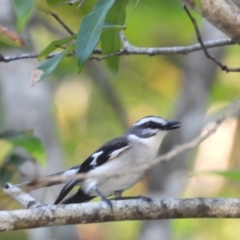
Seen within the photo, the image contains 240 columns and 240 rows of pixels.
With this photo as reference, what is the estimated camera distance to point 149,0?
5590 mm

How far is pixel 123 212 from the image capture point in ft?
8.79

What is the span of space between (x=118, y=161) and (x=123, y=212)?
89 cm

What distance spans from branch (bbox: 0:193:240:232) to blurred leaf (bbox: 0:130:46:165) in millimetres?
495

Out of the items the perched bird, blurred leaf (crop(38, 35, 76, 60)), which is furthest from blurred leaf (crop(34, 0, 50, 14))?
the perched bird

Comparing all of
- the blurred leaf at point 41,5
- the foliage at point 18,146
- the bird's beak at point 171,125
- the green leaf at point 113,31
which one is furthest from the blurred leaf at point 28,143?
the bird's beak at point 171,125

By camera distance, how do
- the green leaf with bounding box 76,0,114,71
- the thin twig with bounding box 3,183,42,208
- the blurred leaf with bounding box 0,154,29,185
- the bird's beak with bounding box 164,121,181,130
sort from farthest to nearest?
the bird's beak with bounding box 164,121,181,130, the blurred leaf with bounding box 0,154,29,185, the thin twig with bounding box 3,183,42,208, the green leaf with bounding box 76,0,114,71

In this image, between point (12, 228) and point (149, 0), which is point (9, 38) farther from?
point (149, 0)

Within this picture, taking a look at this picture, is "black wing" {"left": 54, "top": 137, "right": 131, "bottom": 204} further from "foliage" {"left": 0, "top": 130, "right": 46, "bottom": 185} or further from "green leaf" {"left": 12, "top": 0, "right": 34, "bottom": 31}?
"green leaf" {"left": 12, "top": 0, "right": 34, "bottom": 31}

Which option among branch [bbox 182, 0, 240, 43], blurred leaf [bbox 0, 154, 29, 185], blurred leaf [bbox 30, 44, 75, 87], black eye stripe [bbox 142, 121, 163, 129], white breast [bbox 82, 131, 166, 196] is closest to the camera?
branch [bbox 182, 0, 240, 43]

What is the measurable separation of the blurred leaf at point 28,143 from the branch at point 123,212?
0.50 meters

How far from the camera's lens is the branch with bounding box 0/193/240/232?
251cm

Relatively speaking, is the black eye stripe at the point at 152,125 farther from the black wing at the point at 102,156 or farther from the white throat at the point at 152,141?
the black wing at the point at 102,156

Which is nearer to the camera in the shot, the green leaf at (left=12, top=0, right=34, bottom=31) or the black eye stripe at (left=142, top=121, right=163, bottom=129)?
the green leaf at (left=12, top=0, right=34, bottom=31)

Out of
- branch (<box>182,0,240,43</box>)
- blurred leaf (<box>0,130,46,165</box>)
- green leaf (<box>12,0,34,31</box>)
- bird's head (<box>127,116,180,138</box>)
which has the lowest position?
bird's head (<box>127,116,180,138</box>)
